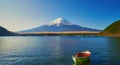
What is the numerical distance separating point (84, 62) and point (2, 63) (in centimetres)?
2129

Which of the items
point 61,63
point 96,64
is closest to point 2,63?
point 61,63

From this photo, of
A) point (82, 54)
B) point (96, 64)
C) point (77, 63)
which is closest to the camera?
point (77, 63)

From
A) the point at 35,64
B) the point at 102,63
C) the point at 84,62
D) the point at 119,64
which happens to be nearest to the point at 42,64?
the point at 35,64

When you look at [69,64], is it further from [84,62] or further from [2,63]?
[2,63]

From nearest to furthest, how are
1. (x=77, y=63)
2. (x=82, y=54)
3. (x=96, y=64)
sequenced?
(x=77, y=63) < (x=96, y=64) < (x=82, y=54)

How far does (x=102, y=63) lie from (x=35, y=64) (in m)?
17.0

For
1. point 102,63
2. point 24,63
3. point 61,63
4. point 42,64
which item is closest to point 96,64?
point 102,63

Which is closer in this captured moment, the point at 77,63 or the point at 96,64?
the point at 77,63

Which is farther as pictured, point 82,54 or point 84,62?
point 82,54

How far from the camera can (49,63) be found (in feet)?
172

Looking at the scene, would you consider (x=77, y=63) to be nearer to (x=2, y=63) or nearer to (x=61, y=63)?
(x=61, y=63)

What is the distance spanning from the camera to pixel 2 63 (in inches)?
2104

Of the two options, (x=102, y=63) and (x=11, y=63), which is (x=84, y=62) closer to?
(x=102, y=63)

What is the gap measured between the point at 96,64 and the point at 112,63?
14.3 ft
